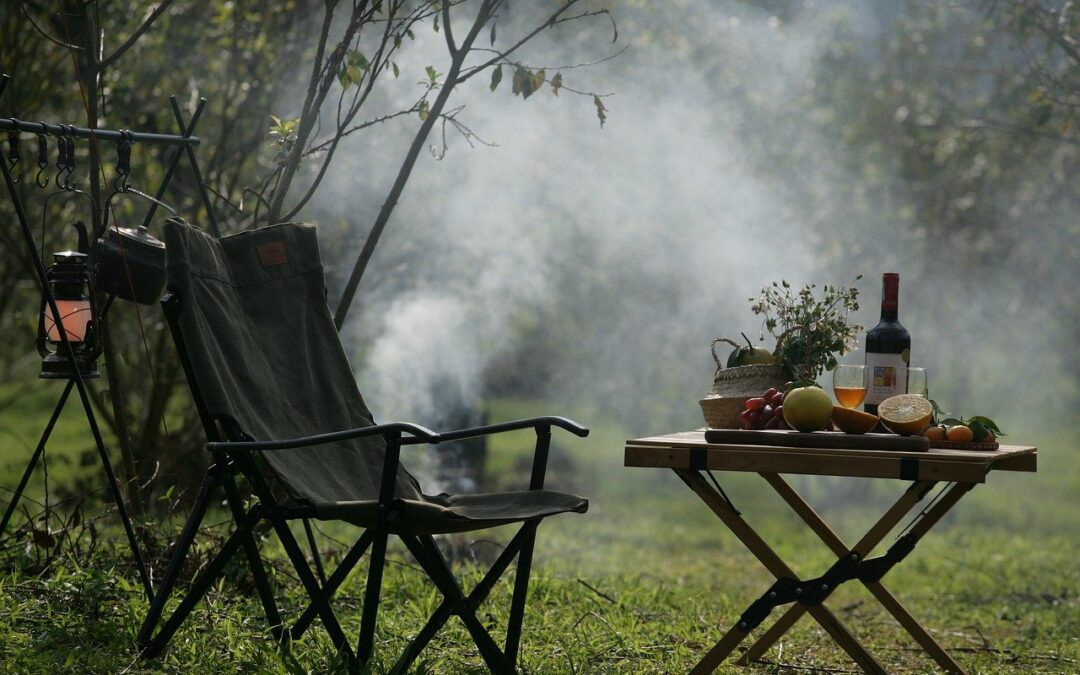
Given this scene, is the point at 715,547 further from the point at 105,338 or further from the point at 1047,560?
the point at 105,338

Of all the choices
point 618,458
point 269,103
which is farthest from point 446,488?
point 618,458

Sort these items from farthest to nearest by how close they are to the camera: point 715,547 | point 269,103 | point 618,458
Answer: point 618,458, point 715,547, point 269,103

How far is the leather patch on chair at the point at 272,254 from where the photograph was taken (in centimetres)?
297

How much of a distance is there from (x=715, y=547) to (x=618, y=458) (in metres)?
3.65

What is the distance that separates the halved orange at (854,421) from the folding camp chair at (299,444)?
0.60 meters

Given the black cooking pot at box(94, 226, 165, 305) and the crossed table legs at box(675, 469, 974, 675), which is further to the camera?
the black cooking pot at box(94, 226, 165, 305)

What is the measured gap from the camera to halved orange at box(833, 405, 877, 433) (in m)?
2.56

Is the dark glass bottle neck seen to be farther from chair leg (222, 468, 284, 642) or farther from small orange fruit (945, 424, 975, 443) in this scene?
chair leg (222, 468, 284, 642)

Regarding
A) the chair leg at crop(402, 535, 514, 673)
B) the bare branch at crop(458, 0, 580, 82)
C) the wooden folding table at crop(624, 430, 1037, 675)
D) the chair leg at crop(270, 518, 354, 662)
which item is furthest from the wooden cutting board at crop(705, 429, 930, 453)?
the bare branch at crop(458, 0, 580, 82)

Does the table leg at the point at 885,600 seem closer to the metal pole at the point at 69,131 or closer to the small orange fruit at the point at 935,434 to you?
the small orange fruit at the point at 935,434

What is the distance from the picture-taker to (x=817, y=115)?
27.6 ft

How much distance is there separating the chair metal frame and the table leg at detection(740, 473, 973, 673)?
0.70 metres

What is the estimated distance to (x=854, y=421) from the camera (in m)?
2.57

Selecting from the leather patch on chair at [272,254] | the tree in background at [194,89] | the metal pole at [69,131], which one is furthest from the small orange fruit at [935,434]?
the tree in background at [194,89]
